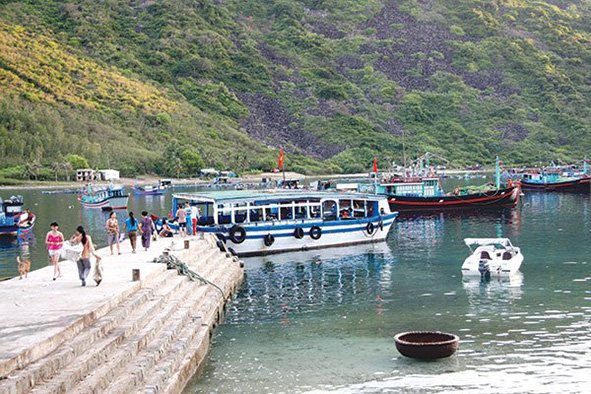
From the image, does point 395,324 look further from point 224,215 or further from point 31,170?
point 31,170

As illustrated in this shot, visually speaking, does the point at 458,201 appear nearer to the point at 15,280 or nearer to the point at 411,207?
the point at 411,207

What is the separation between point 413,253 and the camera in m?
51.1

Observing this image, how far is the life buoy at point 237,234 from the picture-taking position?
47.5 meters

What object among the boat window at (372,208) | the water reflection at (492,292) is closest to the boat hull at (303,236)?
the boat window at (372,208)

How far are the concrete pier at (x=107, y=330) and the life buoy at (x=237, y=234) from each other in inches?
634

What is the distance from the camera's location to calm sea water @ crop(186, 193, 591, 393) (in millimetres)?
21906

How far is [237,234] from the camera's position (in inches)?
1881

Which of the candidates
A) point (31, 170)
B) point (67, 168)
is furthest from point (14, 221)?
point (67, 168)

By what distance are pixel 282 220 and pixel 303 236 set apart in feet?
5.26

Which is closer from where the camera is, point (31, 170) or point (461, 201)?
point (461, 201)

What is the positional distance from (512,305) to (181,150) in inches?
5861

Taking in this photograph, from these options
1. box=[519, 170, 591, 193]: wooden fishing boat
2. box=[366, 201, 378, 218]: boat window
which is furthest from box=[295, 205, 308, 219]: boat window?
box=[519, 170, 591, 193]: wooden fishing boat

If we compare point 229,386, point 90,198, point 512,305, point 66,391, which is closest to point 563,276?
point 512,305

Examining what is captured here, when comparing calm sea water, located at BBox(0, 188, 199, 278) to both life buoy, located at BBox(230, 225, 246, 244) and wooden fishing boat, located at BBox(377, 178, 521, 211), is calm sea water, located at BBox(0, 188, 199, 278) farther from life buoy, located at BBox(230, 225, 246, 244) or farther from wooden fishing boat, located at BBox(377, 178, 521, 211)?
wooden fishing boat, located at BBox(377, 178, 521, 211)
